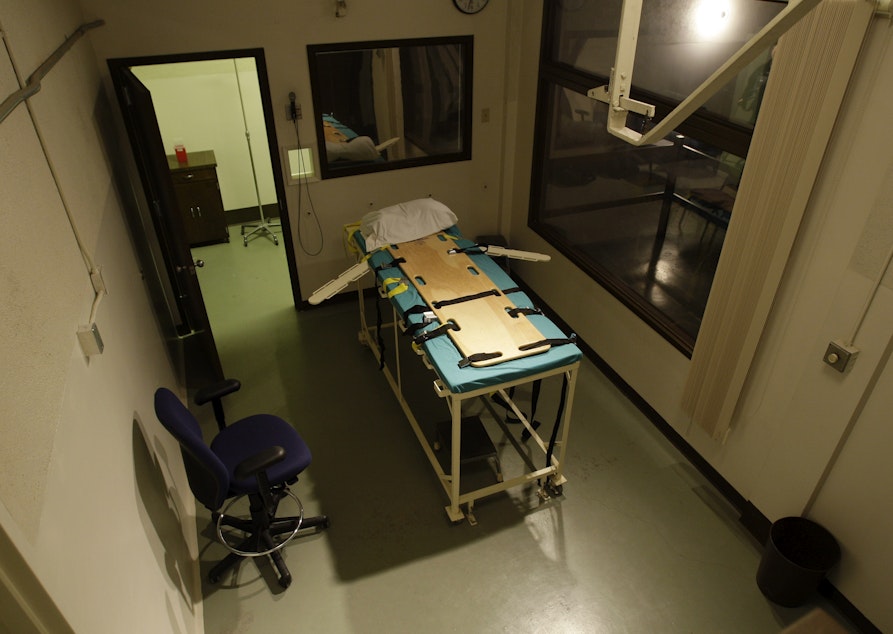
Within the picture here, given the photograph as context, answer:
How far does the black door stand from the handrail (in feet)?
1.50

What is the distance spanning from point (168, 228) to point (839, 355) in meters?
3.77

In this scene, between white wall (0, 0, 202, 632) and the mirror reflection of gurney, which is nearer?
white wall (0, 0, 202, 632)

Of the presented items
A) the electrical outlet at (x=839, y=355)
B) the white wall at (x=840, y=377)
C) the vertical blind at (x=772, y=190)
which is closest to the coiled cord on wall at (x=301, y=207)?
the vertical blind at (x=772, y=190)

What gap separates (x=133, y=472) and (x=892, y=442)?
2.96 meters

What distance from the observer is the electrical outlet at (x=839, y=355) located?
8.00 feet

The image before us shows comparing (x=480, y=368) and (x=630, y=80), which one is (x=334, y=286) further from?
(x=630, y=80)

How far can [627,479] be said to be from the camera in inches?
137

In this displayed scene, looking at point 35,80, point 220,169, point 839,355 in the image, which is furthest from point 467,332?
point 220,169

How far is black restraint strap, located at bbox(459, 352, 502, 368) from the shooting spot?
2840 mm

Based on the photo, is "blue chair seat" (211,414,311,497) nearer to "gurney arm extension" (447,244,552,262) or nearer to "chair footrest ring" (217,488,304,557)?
"chair footrest ring" (217,488,304,557)

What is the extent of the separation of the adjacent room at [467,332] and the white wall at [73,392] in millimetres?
16

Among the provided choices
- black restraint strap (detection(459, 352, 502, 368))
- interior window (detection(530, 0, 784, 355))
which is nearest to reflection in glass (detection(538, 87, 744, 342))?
interior window (detection(530, 0, 784, 355))

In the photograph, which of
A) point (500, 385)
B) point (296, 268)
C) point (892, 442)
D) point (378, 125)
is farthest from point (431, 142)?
point (892, 442)

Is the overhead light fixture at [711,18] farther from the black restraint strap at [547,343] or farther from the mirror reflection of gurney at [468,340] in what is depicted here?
the black restraint strap at [547,343]
